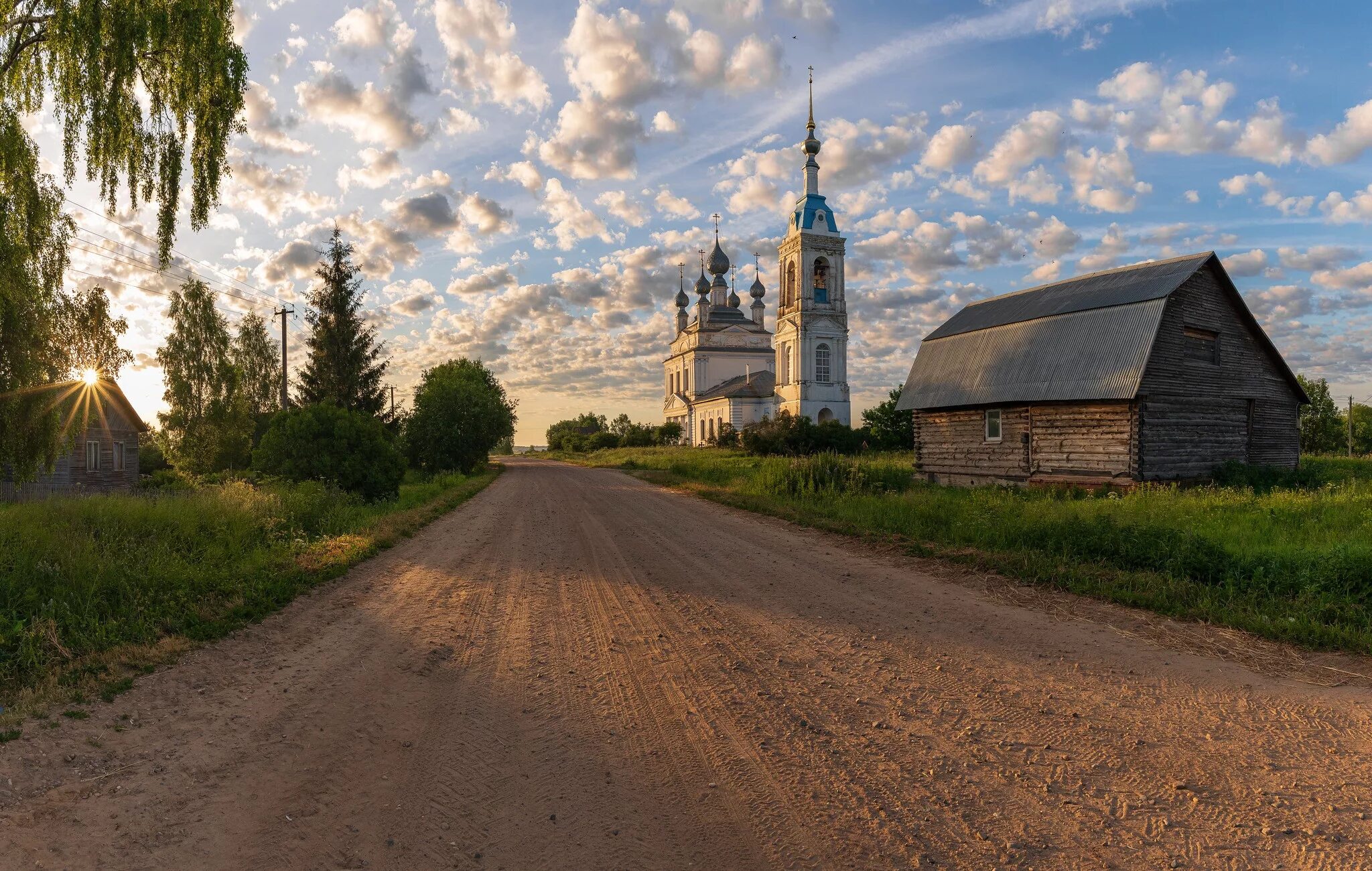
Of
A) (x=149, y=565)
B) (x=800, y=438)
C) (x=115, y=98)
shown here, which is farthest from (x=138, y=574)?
(x=800, y=438)

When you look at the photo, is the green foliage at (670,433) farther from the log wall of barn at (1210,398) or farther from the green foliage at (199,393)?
the log wall of barn at (1210,398)

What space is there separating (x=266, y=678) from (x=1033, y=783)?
541 cm

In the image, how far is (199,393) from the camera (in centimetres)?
3556

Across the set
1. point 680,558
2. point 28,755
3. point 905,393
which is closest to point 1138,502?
point 680,558

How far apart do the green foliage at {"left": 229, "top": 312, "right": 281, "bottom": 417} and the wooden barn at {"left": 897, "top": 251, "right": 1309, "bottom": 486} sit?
133ft

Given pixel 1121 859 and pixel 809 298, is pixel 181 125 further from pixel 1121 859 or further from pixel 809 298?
pixel 809 298

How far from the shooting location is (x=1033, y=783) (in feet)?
12.5

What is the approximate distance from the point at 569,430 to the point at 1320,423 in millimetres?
82470

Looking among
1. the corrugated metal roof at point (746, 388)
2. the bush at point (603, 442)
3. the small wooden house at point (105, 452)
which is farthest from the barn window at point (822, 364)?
the small wooden house at point (105, 452)

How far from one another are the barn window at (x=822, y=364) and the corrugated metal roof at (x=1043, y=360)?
102 feet

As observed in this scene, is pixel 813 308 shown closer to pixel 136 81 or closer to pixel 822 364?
pixel 822 364

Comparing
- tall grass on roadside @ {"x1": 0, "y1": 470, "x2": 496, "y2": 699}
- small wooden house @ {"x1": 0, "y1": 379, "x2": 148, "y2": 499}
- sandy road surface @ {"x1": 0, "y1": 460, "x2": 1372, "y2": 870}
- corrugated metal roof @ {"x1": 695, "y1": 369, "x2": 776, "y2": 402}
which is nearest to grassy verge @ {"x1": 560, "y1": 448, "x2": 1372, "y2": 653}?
sandy road surface @ {"x1": 0, "y1": 460, "x2": 1372, "y2": 870}

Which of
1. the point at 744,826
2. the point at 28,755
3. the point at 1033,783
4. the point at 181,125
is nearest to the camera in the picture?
the point at 744,826

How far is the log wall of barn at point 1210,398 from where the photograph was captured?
62.3 feet
